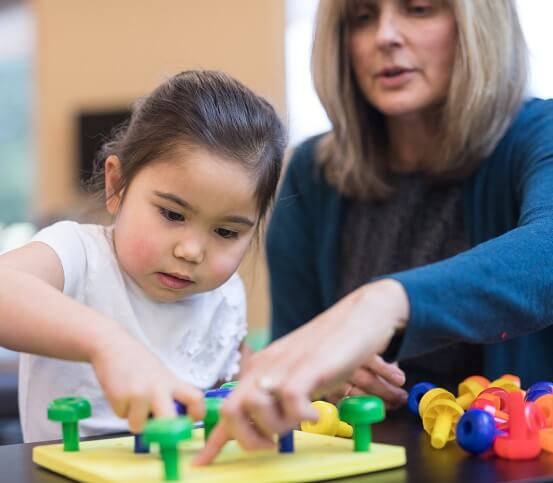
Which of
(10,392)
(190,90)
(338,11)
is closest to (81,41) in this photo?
(10,392)

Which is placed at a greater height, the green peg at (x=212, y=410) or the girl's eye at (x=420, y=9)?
the girl's eye at (x=420, y=9)

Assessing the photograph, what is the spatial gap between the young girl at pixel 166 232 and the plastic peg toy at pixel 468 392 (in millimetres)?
283

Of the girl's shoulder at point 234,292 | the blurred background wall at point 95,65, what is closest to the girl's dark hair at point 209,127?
the girl's shoulder at point 234,292

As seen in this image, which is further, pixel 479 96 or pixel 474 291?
pixel 479 96

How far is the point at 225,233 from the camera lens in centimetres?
102

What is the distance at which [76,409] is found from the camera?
759 millimetres

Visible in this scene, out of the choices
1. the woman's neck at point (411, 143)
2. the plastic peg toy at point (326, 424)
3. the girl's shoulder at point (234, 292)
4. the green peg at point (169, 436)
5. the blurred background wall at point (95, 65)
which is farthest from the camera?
the blurred background wall at point (95, 65)

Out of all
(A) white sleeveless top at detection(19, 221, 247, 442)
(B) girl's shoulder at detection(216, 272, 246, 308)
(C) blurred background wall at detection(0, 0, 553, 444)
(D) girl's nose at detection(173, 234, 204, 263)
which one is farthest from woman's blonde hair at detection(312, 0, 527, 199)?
(C) blurred background wall at detection(0, 0, 553, 444)

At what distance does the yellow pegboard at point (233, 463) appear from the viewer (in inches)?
25.5

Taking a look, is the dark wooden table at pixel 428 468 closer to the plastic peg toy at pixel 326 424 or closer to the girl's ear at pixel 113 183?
the plastic peg toy at pixel 326 424

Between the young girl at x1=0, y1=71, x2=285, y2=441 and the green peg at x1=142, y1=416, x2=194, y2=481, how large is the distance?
0.29 m

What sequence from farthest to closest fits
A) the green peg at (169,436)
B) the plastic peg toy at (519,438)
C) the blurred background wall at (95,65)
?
the blurred background wall at (95,65)
the plastic peg toy at (519,438)
the green peg at (169,436)

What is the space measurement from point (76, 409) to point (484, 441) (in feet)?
1.10

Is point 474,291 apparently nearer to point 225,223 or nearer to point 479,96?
point 225,223
